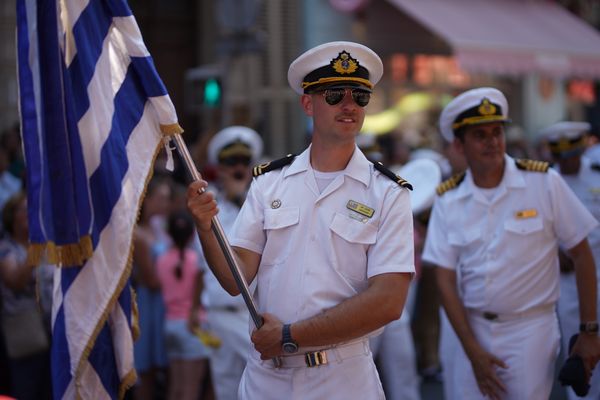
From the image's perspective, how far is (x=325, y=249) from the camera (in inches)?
171

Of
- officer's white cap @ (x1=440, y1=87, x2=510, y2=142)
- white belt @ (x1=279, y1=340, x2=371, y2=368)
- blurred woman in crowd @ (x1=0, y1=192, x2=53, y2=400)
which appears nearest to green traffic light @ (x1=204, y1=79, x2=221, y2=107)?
blurred woman in crowd @ (x1=0, y1=192, x2=53, y2=400)

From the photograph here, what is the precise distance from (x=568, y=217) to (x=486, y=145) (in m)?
0.60

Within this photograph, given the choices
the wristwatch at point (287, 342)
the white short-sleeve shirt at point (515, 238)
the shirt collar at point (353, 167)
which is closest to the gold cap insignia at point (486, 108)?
the white short-sleeve shirt at point (515, 238)

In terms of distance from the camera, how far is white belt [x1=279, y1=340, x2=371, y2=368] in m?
4.28

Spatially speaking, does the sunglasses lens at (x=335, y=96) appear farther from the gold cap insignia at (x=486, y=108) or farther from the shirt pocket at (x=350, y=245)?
the gold cap insignia at (x=486, y=108)

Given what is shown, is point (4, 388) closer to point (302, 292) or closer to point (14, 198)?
point (14, 198)

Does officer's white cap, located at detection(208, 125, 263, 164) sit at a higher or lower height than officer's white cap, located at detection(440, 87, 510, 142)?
lower

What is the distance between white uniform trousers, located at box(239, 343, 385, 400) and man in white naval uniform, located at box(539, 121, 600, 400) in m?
2.97

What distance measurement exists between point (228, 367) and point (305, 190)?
11.2 ft

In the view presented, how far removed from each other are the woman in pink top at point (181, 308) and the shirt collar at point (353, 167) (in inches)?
147

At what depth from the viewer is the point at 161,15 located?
16.4 metres

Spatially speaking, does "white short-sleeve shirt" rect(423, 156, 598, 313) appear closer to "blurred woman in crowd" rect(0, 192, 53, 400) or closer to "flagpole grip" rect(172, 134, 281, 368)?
"flagpole grip" rect(172, 134, 281, 368)

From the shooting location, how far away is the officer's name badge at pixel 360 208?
14.3 feet

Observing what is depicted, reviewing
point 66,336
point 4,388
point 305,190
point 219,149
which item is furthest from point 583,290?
point 4,388
